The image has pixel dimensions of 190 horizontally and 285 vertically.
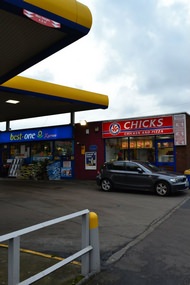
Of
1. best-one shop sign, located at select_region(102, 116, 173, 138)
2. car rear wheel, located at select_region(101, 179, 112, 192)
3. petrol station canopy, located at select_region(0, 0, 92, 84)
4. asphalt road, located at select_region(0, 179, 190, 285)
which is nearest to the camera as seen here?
asphalt road, located at select_region(0, 179, 190, 285)

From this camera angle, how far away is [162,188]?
12438 millimetres

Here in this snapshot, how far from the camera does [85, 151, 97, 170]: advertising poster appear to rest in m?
19.4

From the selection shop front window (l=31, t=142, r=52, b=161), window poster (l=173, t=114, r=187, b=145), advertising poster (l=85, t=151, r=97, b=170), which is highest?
window poster (l=173, t=114, r=187, b=145)

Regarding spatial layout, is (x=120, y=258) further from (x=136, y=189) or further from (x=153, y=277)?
(x=136, y=189)

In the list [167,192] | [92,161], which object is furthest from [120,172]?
[92,161]

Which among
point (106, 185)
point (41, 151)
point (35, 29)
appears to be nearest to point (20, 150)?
point (41, 151)

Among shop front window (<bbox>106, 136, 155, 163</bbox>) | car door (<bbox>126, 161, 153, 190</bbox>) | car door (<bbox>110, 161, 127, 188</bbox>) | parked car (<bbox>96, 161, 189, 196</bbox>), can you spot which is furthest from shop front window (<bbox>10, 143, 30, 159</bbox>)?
car door (<bbox>126, 161, 153, 190</bbox>)

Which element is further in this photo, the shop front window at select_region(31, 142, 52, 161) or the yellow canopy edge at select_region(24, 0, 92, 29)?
the shop front window at select_region(31, 142, 52, 161)

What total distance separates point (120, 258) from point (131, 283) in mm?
953

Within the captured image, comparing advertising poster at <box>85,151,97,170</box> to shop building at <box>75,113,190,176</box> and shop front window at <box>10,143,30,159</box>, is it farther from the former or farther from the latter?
shop front window at <box>10,143,30,159</box>

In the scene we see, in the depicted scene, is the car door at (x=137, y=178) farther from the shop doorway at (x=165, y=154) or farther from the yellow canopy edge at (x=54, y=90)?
the yellow canopy edge at (x=54, y=90)

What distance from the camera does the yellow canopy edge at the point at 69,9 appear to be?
5645 mm

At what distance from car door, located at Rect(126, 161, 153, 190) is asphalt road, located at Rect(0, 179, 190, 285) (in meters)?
0.96

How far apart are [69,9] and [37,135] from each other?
655 inches
